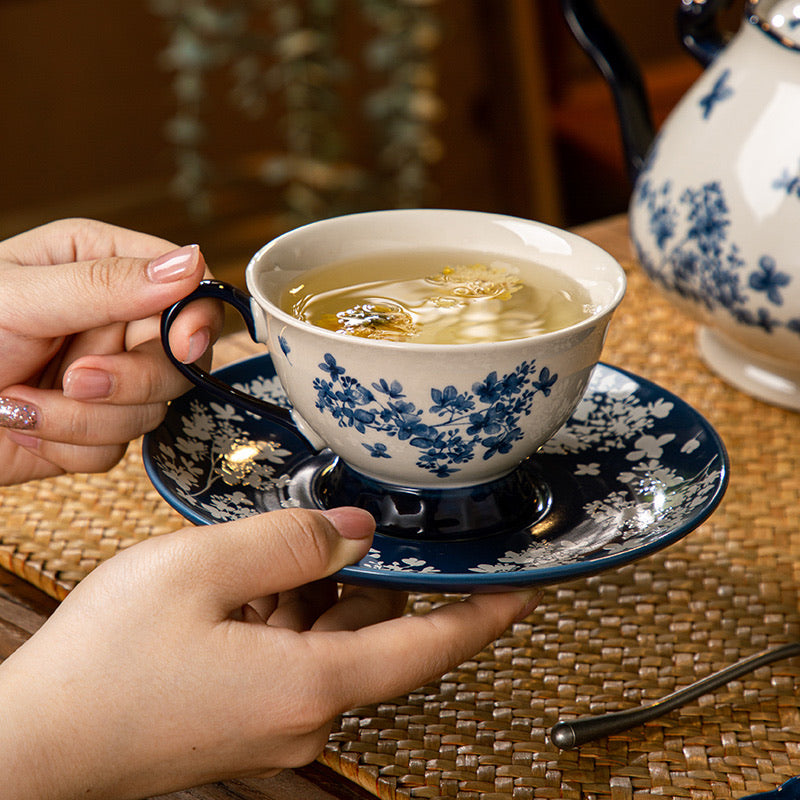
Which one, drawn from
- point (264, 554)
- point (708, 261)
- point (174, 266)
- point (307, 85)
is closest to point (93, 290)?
point (174, 266)

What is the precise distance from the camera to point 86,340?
0.76 m

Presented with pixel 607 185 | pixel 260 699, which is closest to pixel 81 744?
pixel 260 699

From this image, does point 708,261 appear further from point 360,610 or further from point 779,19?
point 360,610

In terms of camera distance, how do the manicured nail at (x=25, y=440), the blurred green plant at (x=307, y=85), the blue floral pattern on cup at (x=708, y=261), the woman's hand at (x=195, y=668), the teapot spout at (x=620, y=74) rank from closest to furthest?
1. the woman's hand at (x=195, y=668)
2. the manicured nail at (x=25, y=440)
3. the blue floral pattern on cup at (x=708, y=261)
4. the teapot spout at (x=620, y=74)
5. the blurred green plant at (x=307, y=85)

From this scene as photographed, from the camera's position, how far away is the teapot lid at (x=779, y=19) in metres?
0.84

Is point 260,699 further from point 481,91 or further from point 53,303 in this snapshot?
point 481,91

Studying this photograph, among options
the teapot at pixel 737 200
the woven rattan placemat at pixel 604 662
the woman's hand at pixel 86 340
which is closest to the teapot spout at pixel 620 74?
the teapot at pixel 737 200

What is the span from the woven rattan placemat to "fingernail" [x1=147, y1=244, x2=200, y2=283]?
212 millimetres

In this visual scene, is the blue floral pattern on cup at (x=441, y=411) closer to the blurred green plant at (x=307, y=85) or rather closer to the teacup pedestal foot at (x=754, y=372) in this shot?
the teacup pedestal foot at (x=754, y=372)

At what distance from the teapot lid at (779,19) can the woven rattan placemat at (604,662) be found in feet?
1.09

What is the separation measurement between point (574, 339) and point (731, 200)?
1.27 feet

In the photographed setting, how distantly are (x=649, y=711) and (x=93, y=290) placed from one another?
0.44 m

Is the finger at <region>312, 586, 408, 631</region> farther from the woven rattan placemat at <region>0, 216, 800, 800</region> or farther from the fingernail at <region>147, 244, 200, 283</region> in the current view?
the fingernail at <region>147, 244, 200, 283</region>

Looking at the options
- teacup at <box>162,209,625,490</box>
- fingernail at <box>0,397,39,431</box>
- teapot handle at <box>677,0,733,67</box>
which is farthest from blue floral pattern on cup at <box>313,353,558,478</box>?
teapot handle at <box>677,0,733,67</box>
